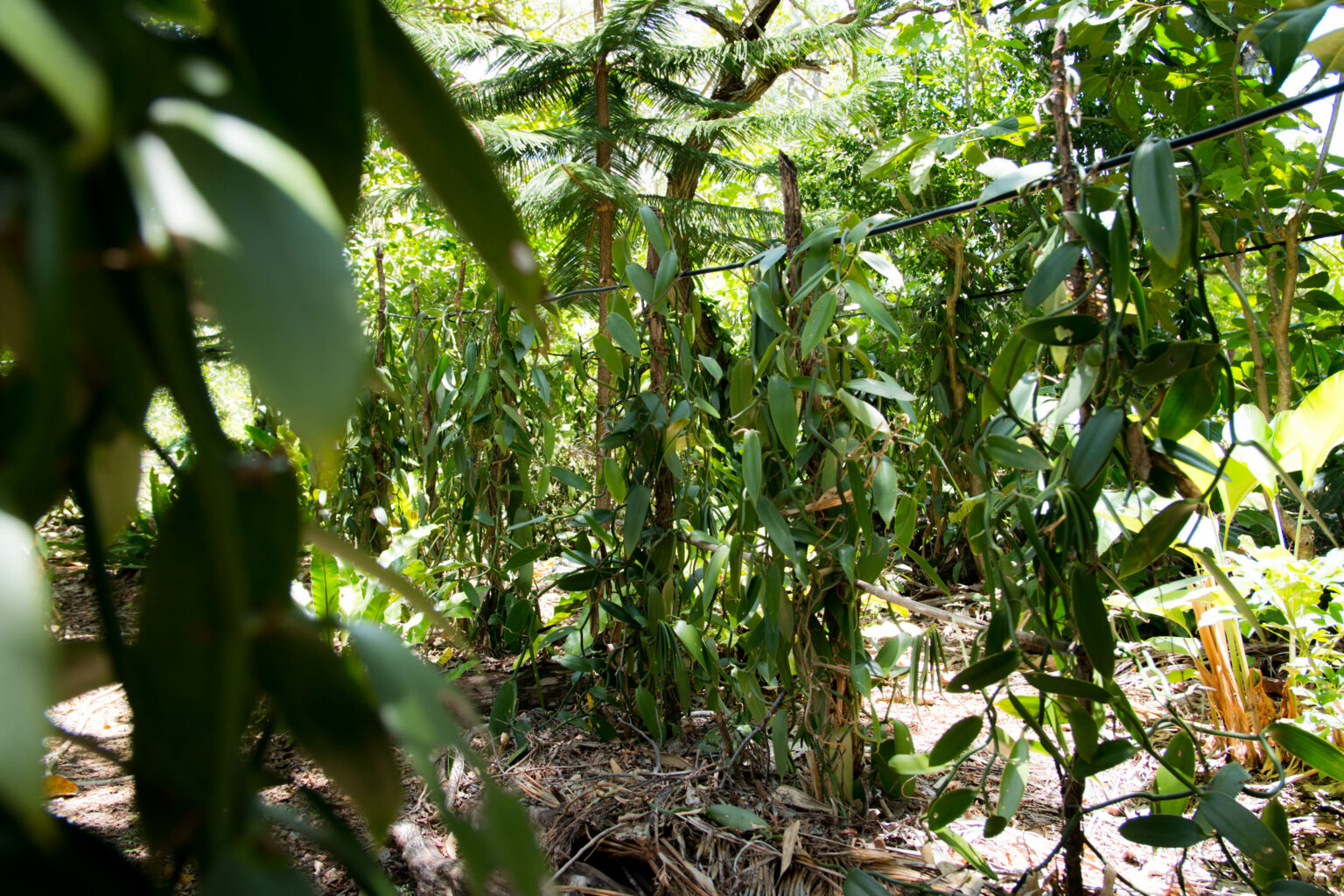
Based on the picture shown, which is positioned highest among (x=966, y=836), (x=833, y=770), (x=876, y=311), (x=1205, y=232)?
(x=1205, y=232)

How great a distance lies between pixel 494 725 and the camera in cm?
113

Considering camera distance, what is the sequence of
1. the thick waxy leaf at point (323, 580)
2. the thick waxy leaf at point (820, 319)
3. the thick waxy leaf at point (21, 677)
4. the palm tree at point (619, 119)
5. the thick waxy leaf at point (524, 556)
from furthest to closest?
1. the palm tree at point (619, 119)
2. the thick waxy leaf at point (323, 580)
3. the thick waxy leaf at point (524, 556)
4. the thick waxy leaf at point (820, 319)
5. the thick waxy leaf at point (21, 677)

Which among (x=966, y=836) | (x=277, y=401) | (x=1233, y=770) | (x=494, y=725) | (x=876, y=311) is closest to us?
(x=277, y=401)

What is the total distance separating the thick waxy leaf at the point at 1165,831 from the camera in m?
0.50

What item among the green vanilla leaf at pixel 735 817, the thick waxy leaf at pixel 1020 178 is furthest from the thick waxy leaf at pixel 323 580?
the thick waxy leaf at pixel 1020 178

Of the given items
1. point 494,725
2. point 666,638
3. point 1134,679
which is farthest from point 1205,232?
point 494,725

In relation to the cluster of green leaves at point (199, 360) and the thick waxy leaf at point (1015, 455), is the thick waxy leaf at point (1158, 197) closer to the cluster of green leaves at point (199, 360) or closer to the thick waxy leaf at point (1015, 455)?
the thick waxy leaf at point (1015, 455)

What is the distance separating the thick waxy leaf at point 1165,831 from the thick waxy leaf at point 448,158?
0.54 meters

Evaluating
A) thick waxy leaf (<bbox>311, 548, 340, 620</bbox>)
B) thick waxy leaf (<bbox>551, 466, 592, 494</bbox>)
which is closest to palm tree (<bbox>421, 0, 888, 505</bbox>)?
thick waxy leaf (<bbox>311, 548, 340, 620</bbox>)

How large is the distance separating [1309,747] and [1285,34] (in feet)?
1.73

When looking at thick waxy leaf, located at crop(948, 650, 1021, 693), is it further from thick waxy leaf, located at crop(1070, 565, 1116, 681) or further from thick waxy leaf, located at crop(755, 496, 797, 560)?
thick waxy leaf, located at crop(755, 496, 797, 560)

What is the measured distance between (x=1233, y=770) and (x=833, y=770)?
0.50 meters

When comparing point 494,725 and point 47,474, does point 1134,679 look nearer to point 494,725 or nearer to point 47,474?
point 494,725

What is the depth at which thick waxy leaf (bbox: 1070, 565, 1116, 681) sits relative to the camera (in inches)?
17.7
